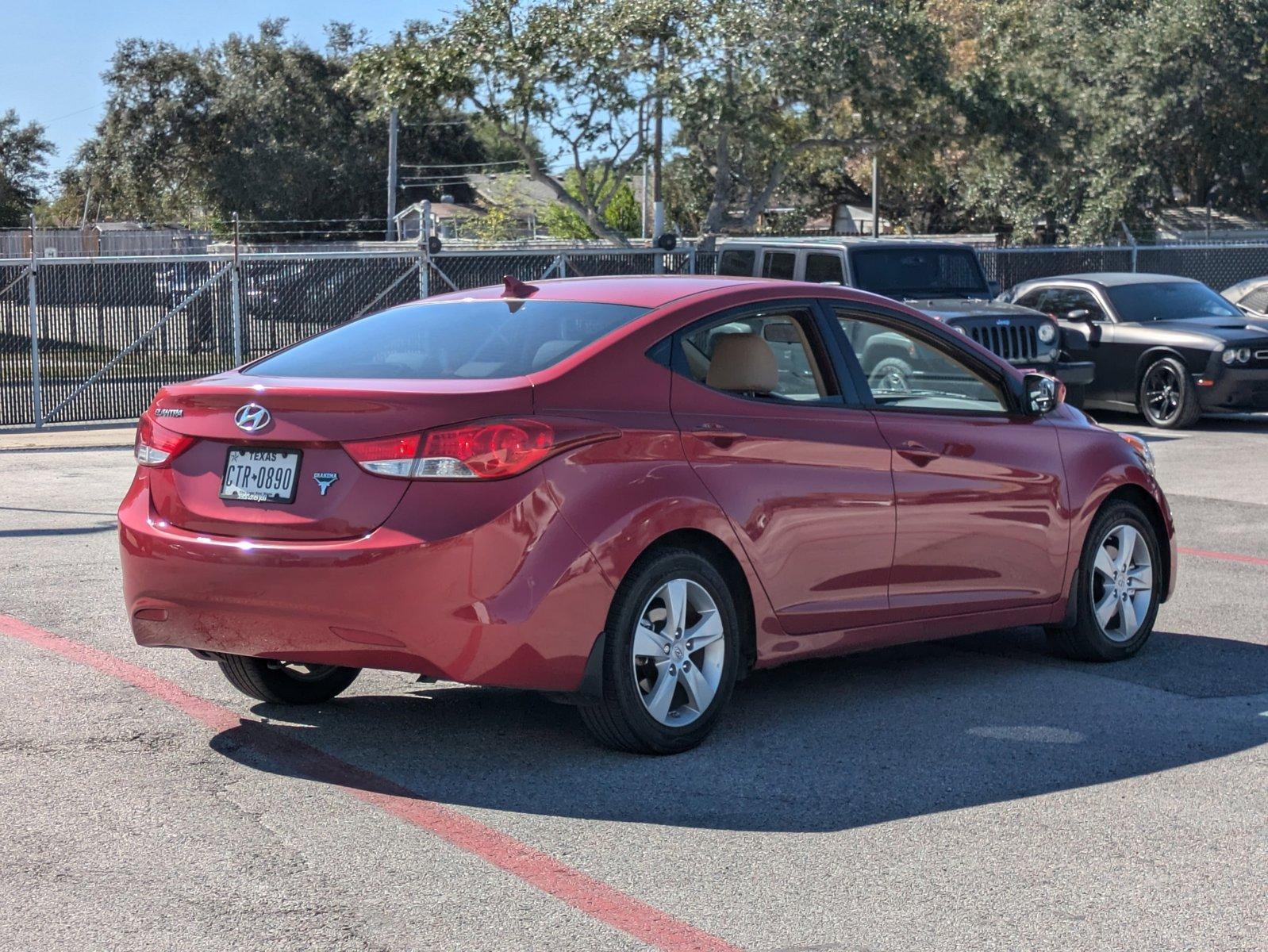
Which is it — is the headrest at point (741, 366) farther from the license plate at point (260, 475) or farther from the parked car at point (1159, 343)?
the parked car at point (1159, 343)

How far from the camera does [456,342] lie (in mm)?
5875

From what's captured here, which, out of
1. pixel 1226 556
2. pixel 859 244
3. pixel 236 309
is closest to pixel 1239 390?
pixel 859 244

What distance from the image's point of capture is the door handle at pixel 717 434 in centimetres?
566

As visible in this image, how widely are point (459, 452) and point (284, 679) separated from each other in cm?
160

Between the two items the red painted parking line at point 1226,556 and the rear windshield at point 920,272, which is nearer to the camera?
the red painted parking line at point 1226,556

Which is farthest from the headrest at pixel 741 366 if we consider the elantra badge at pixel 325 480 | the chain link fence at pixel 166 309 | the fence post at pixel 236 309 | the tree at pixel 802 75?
the tree at pixel 802 75

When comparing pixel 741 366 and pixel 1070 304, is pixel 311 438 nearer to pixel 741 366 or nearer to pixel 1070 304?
pixel 741 366

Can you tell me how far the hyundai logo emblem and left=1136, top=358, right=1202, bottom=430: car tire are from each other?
1432 centimetres

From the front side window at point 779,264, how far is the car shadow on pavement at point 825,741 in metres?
10.7

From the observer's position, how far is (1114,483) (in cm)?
718

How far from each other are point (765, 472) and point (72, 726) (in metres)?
2.58

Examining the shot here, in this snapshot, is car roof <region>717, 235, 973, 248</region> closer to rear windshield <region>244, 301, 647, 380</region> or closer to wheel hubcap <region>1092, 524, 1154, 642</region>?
wheel hubcap <region>1092, 524, 1154, 642</region>

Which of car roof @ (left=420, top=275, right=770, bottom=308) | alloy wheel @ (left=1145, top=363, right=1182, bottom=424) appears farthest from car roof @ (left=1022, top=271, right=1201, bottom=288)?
car roof @ (left=420, top=275, right=770, bottom=308)

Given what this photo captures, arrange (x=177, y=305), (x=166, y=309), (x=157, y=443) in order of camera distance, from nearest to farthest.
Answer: (x=157, y=443), (x=166, y=309), (x=177, y=305)
